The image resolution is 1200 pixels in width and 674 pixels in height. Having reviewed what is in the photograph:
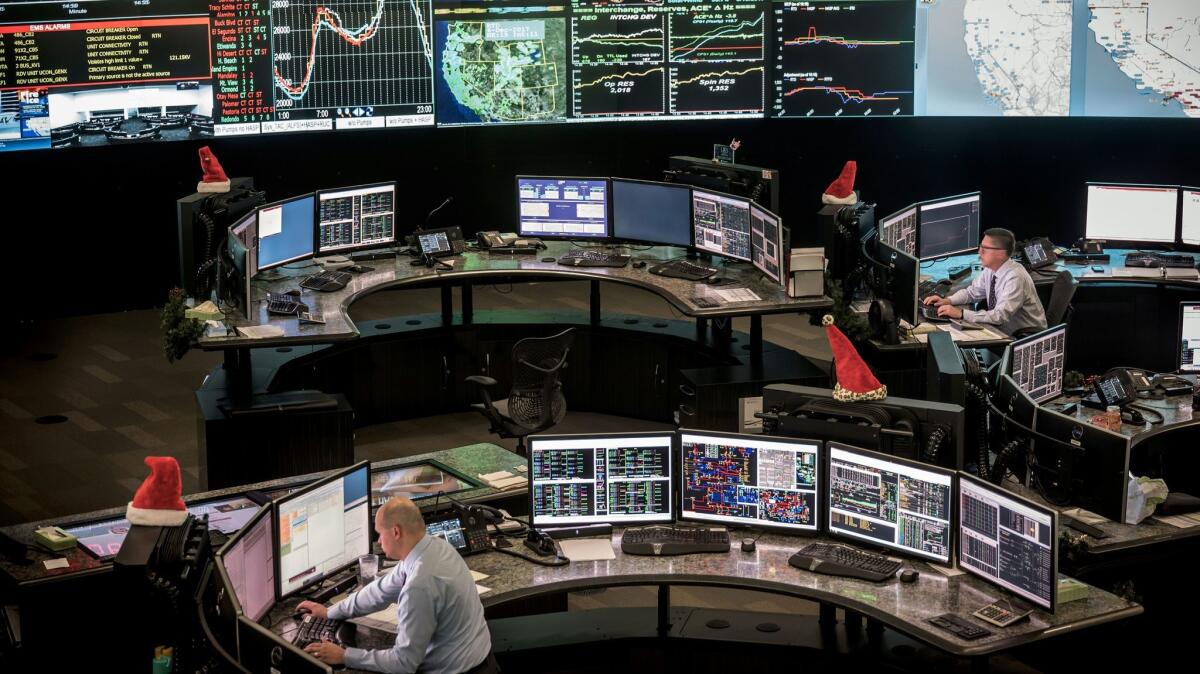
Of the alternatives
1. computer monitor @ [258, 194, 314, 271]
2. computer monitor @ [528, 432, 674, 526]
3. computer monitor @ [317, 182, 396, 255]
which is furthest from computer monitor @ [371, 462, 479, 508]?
computer monitor @ [317, 182, 396, 255]

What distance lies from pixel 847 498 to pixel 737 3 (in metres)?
6.70

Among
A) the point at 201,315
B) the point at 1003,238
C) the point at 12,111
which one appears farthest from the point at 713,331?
the point at 12,111

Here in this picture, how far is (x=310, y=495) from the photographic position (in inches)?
206

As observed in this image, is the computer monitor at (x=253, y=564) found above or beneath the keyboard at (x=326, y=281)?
beneath

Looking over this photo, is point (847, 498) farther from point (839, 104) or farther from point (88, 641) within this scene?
point (839, 104)

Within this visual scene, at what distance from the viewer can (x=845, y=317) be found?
8242mm

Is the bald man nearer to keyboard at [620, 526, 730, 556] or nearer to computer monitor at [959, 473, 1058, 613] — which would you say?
keyboard at [620, 526, 730, 556]

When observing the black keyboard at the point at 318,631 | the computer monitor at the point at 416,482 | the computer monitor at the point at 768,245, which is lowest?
the black keyboard at the point at 318,631

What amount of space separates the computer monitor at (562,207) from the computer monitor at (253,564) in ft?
16.5

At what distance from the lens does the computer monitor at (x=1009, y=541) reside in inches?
197

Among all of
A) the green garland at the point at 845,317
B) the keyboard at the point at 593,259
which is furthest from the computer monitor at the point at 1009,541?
the keyboard at the point at 593,259

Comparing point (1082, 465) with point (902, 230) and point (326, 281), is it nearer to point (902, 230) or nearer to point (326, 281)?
point (902, 230)

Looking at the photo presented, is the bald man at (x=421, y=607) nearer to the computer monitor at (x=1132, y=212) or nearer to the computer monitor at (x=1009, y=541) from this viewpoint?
the computer monitor at (x=1009, y=541)

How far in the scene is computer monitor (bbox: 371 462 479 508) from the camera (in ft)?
20.4
